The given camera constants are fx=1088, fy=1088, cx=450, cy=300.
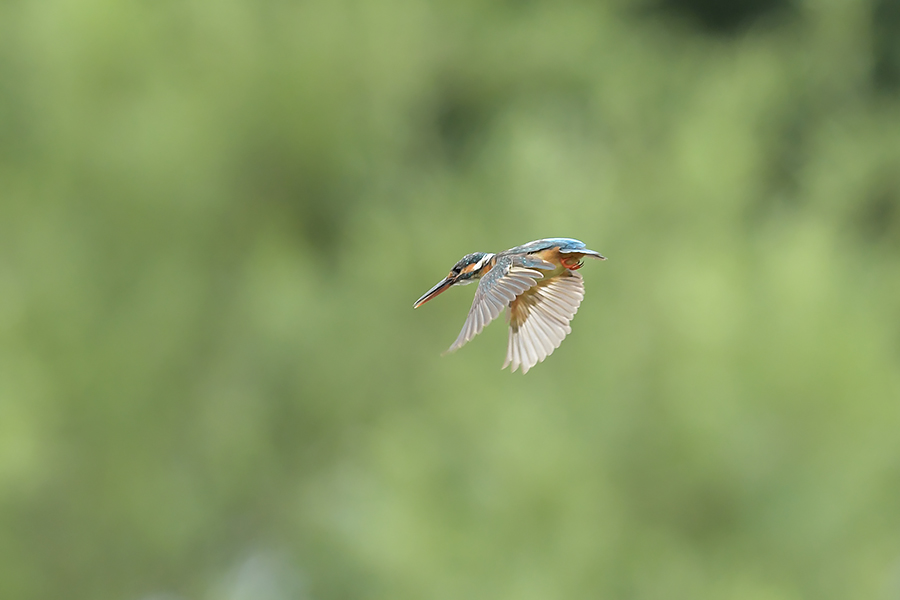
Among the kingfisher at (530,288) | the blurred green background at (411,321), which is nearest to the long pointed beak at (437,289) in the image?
the kingfisher at (530,288)

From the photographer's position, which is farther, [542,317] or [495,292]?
[542,317]

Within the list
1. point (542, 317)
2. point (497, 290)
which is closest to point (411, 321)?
point (542, 317)

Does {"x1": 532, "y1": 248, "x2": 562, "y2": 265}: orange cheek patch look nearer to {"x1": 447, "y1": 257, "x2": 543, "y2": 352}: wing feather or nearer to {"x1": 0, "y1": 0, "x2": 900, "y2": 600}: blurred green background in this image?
{"x1": 447, "y1": 257, "x2": 543, "y2": 352}: wing feather

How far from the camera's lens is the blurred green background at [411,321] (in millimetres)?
2834

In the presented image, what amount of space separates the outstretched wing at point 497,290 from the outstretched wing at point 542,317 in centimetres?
2

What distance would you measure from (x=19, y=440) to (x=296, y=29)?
1667 millimetres

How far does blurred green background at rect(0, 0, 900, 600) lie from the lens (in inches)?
112

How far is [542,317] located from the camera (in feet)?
2.40

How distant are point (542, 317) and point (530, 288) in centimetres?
8

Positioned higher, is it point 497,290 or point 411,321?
point 411,321

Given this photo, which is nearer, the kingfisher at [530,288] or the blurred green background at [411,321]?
the kingfisher at [530,288]

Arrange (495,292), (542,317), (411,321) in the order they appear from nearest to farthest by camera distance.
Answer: (495,292)
(542,317)
(411,321)

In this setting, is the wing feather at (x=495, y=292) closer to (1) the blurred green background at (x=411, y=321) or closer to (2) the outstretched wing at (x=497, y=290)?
(2) the outstretched wing at (x=497, y=290)

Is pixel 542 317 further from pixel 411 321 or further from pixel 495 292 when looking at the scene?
pixel 411 321
